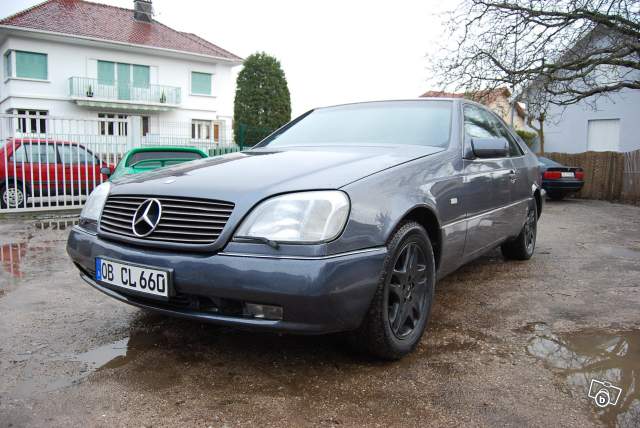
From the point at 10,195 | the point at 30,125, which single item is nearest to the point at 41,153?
the point at 30,125

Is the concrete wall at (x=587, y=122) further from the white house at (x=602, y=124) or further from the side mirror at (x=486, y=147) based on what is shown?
the side mirror at (x=486, y=147)

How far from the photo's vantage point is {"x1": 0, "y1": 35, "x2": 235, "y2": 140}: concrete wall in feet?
81.5

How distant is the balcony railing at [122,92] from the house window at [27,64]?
1364mm

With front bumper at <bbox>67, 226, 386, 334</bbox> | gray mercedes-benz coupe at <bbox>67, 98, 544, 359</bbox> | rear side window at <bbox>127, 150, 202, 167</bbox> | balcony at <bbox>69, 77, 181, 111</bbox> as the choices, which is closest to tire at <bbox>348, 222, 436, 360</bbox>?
gray mercedes-benz coupe at <bbox>67, 98, 544, 359</bbox>

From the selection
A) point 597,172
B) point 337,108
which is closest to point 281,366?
point 337,108

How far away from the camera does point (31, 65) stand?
25.0 m

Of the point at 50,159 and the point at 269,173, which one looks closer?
the point at 269,173

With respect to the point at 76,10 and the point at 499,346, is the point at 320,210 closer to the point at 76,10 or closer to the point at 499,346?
the point at 499,346

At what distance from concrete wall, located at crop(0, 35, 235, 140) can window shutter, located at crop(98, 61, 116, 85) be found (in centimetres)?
26

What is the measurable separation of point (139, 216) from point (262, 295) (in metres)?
0.83

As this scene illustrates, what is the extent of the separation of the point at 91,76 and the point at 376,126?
26482 mm

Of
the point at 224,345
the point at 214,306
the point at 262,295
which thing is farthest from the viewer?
the point at 224,345

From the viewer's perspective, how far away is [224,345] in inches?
115

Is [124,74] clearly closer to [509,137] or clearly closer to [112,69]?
[112,69]
